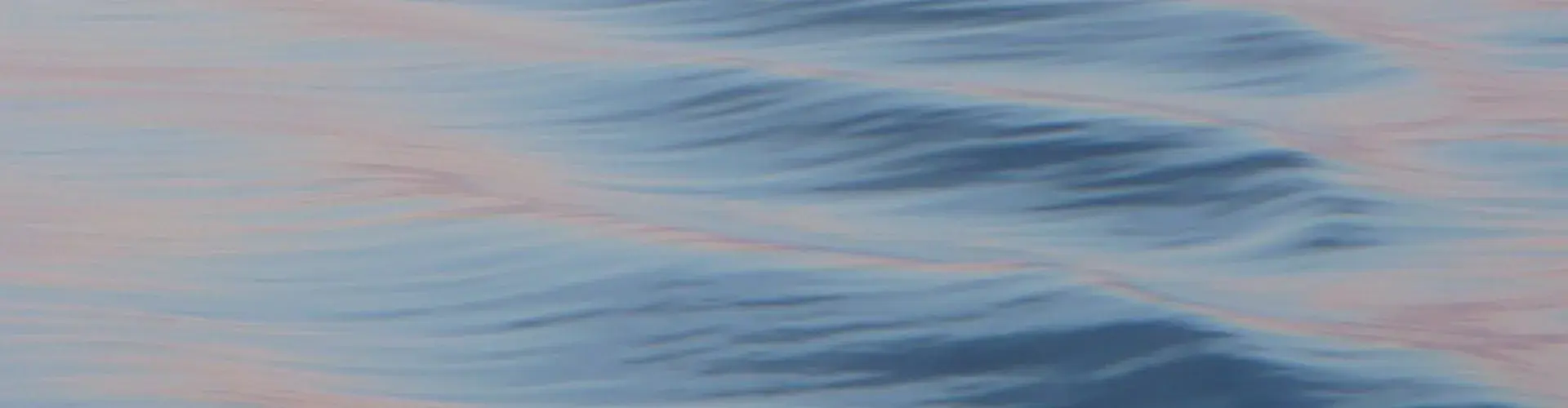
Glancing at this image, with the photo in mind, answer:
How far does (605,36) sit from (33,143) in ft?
1.04

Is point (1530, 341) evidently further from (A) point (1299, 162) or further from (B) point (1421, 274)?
(A) point (1299, 162)

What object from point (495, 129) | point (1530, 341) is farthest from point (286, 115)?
point (1530, 341)

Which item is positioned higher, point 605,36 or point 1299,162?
point 605,36

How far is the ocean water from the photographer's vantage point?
3.41 feet

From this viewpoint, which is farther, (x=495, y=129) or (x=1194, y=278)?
(x=495, y=129)

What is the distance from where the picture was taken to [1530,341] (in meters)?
1.03

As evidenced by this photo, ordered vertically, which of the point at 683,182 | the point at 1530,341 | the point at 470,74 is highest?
the point at 470,74

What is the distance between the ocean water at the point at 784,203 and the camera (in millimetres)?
1038

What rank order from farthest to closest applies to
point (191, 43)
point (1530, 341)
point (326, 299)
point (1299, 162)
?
1. point (191, 43)
2. point (1299, 162)
3. point (326, 299)
4. point (1530, 341)

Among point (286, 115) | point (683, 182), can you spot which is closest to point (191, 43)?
point (286, 115)

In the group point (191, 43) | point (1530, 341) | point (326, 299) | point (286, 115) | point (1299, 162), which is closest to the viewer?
point (1530, 341)

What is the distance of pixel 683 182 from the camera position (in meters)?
1.28

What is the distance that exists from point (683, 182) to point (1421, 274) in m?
0.33

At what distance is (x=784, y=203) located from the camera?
1.24 meters
